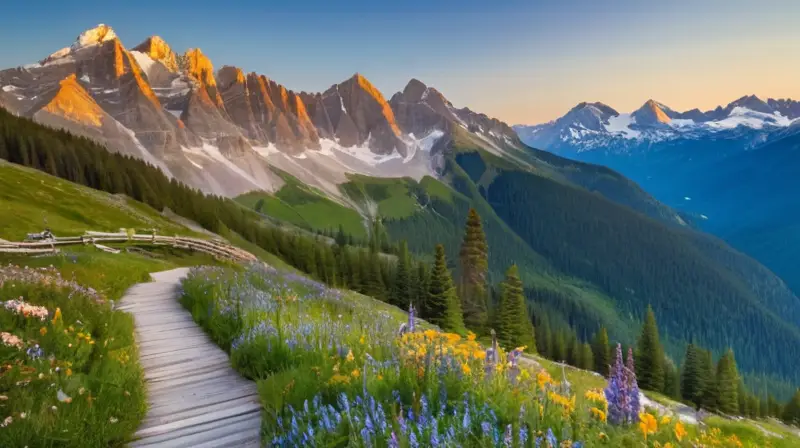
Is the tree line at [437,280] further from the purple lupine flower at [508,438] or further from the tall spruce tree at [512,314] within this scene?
the purple lupine flower at [508,438]

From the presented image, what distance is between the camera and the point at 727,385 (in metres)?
60.7

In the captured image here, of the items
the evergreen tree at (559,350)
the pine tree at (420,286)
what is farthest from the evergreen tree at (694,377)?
the pine tree at (420,286)

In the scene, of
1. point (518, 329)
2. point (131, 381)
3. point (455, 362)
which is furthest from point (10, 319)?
point (518, 329)

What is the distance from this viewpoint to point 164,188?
336 feet

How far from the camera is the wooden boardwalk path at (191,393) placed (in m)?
5.14

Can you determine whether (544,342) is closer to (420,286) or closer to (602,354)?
(602,354)

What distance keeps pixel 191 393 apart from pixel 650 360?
232 ft

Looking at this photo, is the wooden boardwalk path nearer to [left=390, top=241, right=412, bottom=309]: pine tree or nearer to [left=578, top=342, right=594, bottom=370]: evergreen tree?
[left=390, top=241, right=412, bottom=309]: pine tree

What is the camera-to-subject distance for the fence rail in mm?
28922

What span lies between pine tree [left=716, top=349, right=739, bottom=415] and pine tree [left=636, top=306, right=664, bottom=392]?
6.84 meters

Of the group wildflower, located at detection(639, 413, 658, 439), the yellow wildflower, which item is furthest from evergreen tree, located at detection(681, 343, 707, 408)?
the yellow wildflower

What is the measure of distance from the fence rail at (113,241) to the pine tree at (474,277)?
94.1 ft

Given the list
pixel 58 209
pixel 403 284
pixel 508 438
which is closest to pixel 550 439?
pixel 508 438

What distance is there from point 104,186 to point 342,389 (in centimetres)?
10767
